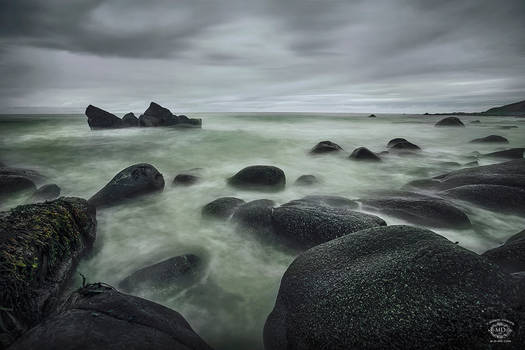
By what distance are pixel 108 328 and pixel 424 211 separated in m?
5.42

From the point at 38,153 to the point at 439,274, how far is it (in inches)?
724

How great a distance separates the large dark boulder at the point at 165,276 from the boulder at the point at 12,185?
599 centimetres

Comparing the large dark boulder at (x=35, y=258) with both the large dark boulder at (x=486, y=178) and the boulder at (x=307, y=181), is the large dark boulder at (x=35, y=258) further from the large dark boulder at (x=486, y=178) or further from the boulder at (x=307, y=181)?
the large dark boulder at (x=486, y=178)

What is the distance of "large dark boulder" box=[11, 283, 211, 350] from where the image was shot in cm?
174

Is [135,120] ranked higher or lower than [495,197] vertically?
higher

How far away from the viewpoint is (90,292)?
2.36 meters

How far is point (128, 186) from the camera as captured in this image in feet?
22.1

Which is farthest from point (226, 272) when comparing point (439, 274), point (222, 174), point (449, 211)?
point (222, 174)

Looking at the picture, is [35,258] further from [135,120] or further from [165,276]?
[135,120]

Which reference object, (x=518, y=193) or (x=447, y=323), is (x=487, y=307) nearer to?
(x=447, y=323)

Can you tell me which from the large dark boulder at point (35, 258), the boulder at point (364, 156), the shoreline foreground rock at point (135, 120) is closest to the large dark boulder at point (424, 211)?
the large dark boulder at point (35, 258)

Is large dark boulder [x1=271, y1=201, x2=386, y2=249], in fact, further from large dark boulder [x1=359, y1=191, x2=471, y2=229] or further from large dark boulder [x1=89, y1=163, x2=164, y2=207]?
large dark boulder [x1=89, y1=163, x2=164, y2=207]

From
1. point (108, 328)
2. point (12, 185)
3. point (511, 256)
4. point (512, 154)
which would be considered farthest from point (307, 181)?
point (512, 154)

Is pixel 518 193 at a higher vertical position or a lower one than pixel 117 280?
higher
